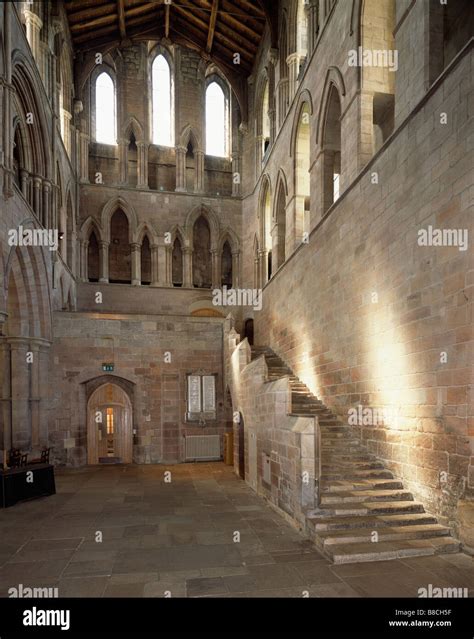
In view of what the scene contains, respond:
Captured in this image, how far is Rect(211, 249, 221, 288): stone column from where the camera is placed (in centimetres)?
2020

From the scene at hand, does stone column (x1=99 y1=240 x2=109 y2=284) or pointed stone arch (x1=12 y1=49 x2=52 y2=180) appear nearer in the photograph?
pointed stone arch (x1=12 y1=49 x2=52 y2=180)

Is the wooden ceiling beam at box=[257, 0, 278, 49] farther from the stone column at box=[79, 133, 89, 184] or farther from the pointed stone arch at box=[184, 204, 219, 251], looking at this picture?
the stone column at box=[79, 133, 89, 184]

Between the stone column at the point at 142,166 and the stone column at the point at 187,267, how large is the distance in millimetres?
3177

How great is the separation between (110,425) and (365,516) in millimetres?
9636

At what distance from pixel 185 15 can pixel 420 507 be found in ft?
65.4

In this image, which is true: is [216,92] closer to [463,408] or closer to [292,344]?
[292,344]

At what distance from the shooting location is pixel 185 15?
1914 centimetres

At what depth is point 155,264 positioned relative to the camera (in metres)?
19.8

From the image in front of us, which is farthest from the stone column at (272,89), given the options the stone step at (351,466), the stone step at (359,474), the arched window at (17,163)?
the stone step at (359,474)

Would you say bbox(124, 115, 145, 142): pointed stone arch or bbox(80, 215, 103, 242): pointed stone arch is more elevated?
bbox(124, 115, 145, 142): pointed stone arch

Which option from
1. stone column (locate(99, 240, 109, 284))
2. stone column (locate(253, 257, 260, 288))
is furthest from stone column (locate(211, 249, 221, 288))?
stone column (locate(99, 240, 109, 284))

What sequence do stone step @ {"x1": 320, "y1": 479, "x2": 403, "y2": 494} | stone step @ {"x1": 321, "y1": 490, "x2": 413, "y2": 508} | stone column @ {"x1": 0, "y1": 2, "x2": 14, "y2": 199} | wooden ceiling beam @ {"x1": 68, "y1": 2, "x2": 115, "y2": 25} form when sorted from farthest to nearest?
wooden ceiling beam @ {"x1": 68, "y1": 2, "x2": 115, "y2": 25}, stone column @ {"x1": 0, "y1": 2, "x2": 14, "y2": 199}, stone step @ {"x1": 320, "y1": 479, "x2": 403, "y2": 494}, stone step @ {"x1": 321, "y1": 490, "x2": 413, "y2": 508}

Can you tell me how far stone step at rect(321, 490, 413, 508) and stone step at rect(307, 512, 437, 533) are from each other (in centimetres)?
33
